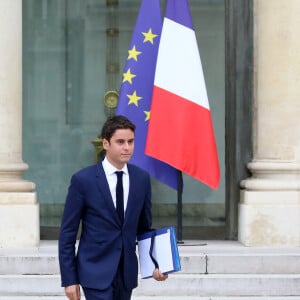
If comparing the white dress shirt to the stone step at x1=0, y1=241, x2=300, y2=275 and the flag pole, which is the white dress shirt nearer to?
the stone step at x1=0, y1=241, x2=300, y2=275

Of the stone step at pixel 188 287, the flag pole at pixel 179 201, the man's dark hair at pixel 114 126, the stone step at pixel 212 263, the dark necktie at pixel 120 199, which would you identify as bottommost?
the stone step at pixel 188 287

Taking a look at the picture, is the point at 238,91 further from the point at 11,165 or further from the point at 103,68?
the point at 11,165

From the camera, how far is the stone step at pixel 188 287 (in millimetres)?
9945

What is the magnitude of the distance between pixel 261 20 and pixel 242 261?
2.76m

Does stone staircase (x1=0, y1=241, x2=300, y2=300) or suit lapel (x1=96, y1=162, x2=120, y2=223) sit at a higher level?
suit lapel (x1=96, y1=162, x2=120, y2=223)

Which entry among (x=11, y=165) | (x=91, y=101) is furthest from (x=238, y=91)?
(x=11, y=165)

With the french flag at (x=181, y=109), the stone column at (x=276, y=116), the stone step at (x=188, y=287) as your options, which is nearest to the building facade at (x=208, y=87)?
the stone column at (x=276, y=116)

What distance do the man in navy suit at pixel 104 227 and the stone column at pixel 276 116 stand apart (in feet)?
17.1

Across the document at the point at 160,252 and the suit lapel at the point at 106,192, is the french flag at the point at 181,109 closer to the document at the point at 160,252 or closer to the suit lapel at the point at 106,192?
the document at the point at 160,252

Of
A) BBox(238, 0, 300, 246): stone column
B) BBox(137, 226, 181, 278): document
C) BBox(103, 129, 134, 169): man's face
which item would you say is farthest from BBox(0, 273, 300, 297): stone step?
BBox(103, 129, 134, 169): man's face

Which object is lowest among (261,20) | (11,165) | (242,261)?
(242,261)

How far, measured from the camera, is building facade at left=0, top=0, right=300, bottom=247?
1125 centimetres

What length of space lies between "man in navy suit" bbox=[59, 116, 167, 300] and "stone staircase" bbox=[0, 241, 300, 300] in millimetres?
3912

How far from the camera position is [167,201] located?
12.3 metres
